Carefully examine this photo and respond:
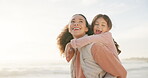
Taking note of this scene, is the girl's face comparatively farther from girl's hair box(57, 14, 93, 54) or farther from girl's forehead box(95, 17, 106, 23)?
girl's hair box(57, 14, 93, 54)

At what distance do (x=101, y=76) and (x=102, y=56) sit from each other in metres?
0.18

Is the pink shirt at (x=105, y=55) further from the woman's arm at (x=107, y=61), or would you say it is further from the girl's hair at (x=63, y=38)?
the girl's hair at (x=63, y=38)

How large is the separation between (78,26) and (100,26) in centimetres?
21

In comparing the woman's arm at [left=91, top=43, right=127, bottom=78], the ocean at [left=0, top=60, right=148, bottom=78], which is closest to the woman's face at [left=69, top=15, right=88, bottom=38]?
the woman's arm at [left=91, top=43, right=127, bottom=78]

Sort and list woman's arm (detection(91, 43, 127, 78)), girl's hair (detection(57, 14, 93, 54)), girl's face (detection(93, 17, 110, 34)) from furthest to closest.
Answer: girl's hair (detection(57, 14, 93, 54)) → girl's face (detection(93, 17, 110, 34)) → woman's arm (detection(91, 43, 127, 78))

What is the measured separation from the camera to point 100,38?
8.16 feet

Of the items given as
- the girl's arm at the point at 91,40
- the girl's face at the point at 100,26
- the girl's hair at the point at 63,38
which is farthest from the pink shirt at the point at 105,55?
the girl's hair at the point at 63,38

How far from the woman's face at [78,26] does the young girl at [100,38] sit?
0.10 metres

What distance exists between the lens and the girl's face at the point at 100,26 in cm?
267

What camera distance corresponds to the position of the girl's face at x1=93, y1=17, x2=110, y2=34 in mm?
2672

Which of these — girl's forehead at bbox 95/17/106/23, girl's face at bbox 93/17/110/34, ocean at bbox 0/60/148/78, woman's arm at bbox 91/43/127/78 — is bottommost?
ocean at bbox 0/60/148/78

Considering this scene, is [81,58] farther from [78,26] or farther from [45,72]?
[45,72]

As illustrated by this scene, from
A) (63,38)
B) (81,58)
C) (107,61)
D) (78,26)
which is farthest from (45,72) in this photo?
(107,61)

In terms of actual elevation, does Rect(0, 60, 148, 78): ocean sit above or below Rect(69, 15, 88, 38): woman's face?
below
